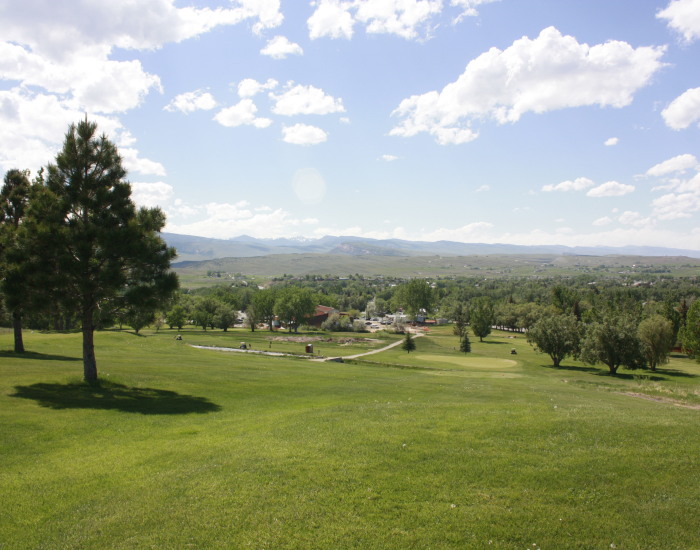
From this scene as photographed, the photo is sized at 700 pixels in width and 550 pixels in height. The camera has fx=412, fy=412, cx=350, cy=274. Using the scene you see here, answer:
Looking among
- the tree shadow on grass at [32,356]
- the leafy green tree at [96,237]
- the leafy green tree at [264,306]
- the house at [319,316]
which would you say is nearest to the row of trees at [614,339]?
the leafy green tree at [96,237]

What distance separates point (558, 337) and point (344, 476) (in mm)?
55730

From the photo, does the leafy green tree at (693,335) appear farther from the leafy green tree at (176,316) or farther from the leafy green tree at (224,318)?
the leafy green tree at (176,316)

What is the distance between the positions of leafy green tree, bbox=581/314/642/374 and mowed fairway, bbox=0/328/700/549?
38807 mm

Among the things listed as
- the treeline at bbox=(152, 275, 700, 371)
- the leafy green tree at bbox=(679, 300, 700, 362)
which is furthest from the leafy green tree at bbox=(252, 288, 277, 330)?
the leafy green tree at bbox=(679, 300, 700, 362)

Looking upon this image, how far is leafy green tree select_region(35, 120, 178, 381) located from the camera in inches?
858

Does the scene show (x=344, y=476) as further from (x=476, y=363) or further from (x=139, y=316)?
(x=476, y=363)

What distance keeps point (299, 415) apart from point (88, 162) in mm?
18581

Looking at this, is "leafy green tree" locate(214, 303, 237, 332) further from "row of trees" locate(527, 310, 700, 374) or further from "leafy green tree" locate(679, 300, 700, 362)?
"leafy green tree" locate(679, 300, 700, 362)

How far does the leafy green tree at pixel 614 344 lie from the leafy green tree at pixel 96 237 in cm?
5085

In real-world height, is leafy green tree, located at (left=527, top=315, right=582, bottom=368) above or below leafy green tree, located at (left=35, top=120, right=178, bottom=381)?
below

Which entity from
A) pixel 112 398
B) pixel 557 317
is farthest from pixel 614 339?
pixel 112 398

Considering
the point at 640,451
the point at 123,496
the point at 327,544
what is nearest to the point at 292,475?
the point at 327,544

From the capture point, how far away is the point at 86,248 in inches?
859

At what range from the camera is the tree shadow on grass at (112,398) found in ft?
63.0
